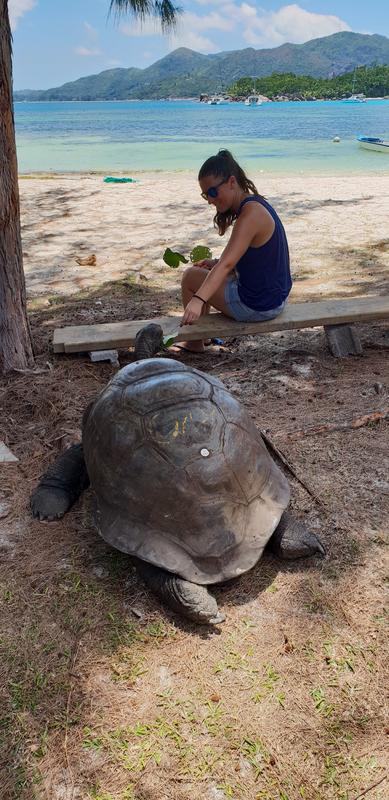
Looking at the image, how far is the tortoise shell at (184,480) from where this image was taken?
261 cm

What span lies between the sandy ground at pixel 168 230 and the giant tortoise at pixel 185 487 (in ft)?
13.6

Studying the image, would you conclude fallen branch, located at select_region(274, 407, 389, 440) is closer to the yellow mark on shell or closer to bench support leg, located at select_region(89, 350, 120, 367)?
the yellow mark on shell

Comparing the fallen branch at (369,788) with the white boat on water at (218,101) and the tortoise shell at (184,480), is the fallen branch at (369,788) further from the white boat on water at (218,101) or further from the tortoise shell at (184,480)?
the white boat on water at (218,101)

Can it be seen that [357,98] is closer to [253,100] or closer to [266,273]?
[253,100]

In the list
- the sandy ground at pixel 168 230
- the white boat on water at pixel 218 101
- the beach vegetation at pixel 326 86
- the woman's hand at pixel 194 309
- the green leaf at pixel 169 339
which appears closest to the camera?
the green leaf at pixel 169 339

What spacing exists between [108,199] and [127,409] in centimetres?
1135

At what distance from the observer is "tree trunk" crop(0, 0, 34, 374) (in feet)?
13.5

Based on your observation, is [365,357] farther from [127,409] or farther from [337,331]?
[127,409]

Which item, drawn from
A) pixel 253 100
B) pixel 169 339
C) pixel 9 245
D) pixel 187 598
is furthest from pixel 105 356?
pixel 253 100

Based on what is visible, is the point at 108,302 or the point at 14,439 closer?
the point at 14,439

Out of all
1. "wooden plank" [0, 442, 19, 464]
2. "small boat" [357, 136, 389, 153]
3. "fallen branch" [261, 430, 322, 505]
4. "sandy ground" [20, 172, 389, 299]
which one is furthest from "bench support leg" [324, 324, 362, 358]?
"small boat" [357, 136, 389, 153]

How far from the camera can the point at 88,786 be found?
6.57 ft

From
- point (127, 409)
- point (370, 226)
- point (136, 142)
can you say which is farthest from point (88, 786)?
point (136, 142)

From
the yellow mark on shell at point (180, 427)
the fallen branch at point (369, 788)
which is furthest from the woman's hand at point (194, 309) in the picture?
the fallen branch at point (369, 788)
